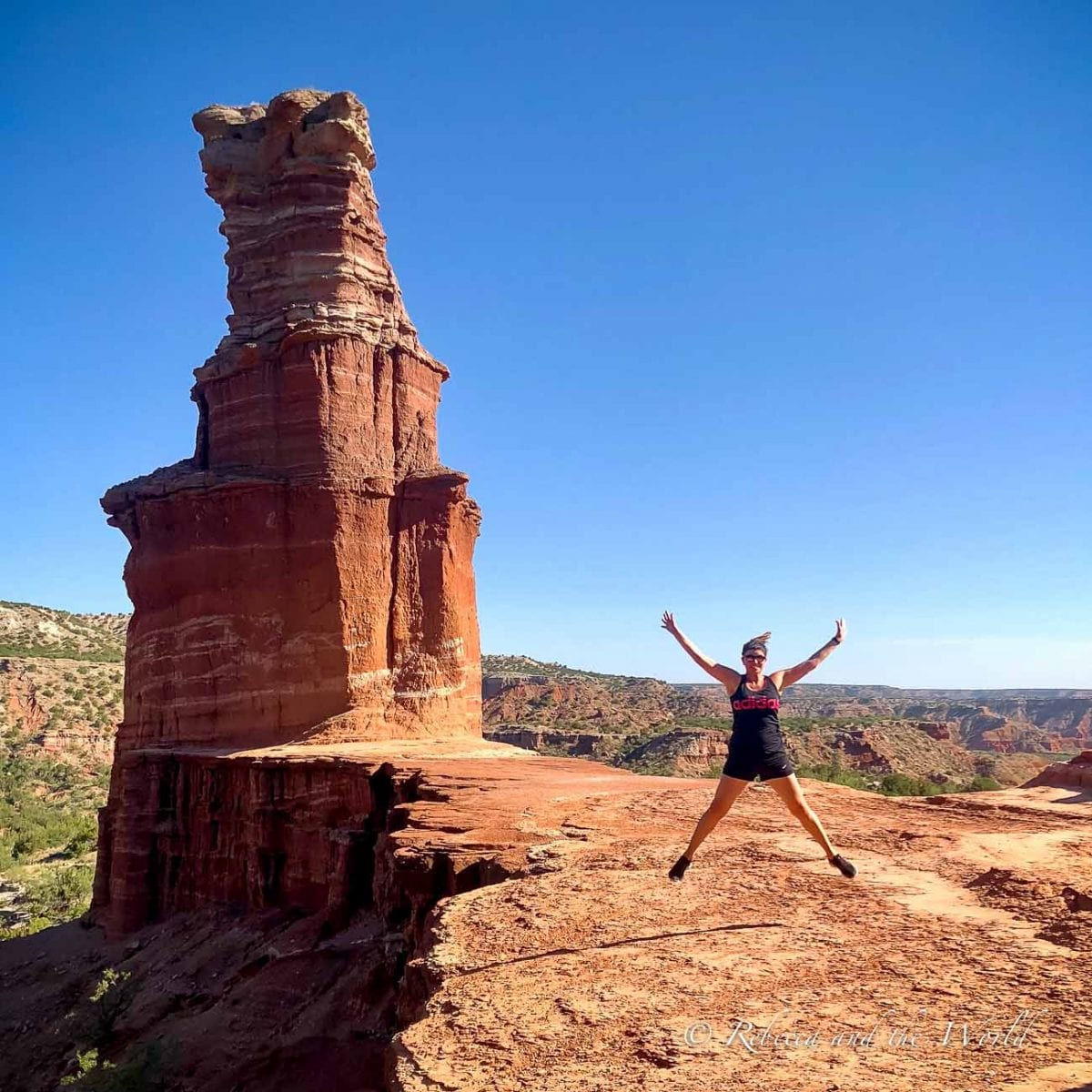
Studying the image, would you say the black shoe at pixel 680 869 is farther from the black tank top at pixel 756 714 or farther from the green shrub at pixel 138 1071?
the green shrub at pixel 138 1071

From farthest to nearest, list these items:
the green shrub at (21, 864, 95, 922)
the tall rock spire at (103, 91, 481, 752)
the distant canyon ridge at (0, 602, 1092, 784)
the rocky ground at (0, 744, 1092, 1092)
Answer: the distant canyon ridge at (0, 602, 1092, 784), the green shrub at (21, 864, 95, 922), the tall rock spire at (103, 91, 481, 752), the rocky ground at (0, 744, 1092, 1092)

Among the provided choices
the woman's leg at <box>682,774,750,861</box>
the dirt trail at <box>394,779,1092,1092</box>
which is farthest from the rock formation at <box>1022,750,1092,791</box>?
the woman's leg at <box>682,774,750,861</box>

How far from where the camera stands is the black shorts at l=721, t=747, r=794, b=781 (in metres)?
7.48

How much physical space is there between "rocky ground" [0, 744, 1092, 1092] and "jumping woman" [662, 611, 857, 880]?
0.53 metres

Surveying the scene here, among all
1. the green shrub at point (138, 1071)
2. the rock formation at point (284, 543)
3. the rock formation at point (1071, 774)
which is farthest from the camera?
the rock formation at point (284, 543)

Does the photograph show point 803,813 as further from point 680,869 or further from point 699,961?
point 699,961

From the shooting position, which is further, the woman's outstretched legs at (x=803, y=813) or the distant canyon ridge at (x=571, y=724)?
the distant canyon ridge at (x=571, y=724)

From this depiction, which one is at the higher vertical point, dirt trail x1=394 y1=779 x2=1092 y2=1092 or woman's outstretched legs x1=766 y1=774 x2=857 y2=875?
woman's outstretched legs x1=766 y1=774 x2=857 y2=875

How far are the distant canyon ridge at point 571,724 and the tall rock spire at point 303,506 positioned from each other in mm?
33493

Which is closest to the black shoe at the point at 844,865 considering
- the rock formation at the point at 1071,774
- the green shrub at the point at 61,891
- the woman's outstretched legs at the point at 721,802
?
the woman's outstretched legs at the point at 721,802

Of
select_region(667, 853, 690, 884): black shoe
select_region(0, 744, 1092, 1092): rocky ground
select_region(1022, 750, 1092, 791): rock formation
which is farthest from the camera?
select_region(1022, 750, 1092, 791): rock formation

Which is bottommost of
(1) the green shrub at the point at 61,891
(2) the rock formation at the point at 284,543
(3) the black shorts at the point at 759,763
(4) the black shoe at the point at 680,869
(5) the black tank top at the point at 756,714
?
(1) the green shrub at the point at 61,891

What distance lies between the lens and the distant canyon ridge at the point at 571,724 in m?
58.5

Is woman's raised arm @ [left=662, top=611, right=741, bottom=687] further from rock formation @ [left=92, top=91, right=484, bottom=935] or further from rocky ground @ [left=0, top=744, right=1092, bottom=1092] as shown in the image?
rock formation @ [left=92, top=91, right=484, bottom=935]
